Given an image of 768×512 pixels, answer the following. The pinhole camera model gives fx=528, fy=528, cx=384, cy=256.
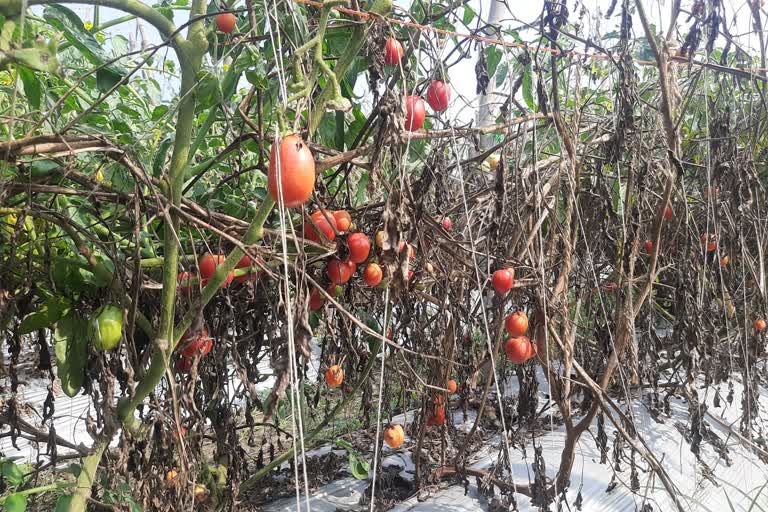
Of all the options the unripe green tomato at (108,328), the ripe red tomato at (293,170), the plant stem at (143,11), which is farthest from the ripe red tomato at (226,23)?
the unripe green tomato at (108,328)

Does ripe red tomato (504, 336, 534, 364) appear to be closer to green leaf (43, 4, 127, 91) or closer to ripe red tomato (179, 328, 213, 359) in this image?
ripe red tomato (179, 328, 213, 359)

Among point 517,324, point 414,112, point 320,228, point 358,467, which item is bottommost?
point 358,467

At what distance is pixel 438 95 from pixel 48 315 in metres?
0.73

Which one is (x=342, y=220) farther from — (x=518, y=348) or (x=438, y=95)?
(x=518, y=348)

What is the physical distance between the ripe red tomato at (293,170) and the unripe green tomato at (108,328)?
0.34 m

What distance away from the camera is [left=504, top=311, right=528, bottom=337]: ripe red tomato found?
1115 mm

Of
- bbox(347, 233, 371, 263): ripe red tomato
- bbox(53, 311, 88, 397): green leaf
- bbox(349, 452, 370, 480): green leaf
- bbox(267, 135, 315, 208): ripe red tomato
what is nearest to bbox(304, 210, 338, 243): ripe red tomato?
bbox(347, 233, 371, 263): ripe red tomato

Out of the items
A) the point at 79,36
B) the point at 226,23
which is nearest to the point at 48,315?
the point at 79,36

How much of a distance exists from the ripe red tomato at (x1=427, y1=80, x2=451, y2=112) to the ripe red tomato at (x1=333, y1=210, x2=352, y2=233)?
233 millimetres

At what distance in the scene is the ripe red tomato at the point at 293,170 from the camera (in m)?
0.52

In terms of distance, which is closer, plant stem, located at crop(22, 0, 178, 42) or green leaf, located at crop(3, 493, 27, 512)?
plant stem, located at crop(22, 0, 178, 42)

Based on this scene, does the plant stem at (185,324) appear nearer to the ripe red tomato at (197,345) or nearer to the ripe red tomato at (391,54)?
the ripe red tomato at (197,345)

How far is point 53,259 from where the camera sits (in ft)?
2.64

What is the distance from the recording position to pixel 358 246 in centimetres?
87
